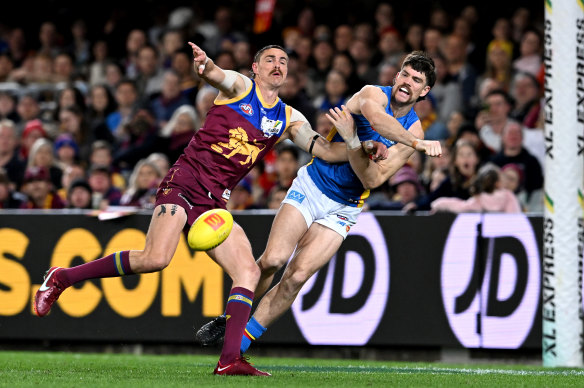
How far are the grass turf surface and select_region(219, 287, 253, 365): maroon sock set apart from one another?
6.9 inches

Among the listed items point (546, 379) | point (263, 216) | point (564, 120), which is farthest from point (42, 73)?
point (546, 379)

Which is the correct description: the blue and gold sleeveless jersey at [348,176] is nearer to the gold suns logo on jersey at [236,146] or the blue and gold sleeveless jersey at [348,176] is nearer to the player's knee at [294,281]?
the player's knee at [294,281]

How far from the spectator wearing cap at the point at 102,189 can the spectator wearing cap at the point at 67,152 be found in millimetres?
977

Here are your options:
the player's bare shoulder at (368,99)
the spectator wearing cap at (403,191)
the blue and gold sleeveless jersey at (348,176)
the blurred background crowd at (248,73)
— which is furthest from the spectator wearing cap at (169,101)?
the player's bare shoulder at (368,99)

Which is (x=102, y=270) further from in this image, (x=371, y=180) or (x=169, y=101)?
(x=169, y=101)

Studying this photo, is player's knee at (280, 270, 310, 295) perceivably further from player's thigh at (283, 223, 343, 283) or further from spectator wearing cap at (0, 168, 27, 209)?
spectator wearing cap at (0, 168, 27, 209)

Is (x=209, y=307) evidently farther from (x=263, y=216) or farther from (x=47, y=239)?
(x=47, y=239)

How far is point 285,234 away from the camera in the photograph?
784cm

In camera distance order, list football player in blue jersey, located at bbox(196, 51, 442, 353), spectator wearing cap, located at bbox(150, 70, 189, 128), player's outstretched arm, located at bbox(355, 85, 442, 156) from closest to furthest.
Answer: player's outstretched arm, located at bbox(355, 85, 442, 156) → football player in blue jersey, located at bbox(196, 51, 442, 353) → spectator wearing cap, located at bbox(150, 70, 189, 128)

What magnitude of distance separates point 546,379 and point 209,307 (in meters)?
3.66

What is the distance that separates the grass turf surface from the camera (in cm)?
677

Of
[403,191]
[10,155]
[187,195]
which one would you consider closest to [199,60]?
[187,195]

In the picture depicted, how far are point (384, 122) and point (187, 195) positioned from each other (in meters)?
1.46

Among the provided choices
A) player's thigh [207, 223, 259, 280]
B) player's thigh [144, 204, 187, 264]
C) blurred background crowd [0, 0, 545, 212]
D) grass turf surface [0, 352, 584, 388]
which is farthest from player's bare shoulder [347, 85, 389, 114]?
blurred background crowd [0, 0, 545, 212]
